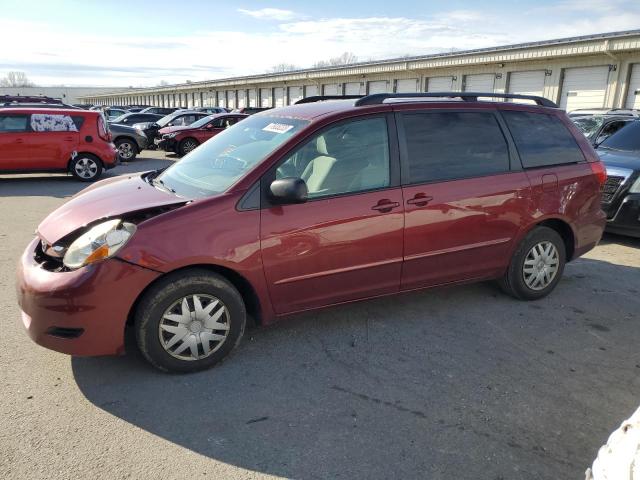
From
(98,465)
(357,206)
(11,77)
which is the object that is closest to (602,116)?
(357,206)

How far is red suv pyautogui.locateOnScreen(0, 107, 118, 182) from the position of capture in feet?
36.5

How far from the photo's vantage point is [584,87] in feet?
64.0

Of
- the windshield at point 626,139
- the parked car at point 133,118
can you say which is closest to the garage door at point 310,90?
the parked car at point 133,118

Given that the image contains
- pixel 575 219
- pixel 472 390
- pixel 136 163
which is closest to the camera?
pixel 472 390

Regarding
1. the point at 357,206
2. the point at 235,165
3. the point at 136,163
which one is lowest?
the point at 136,163

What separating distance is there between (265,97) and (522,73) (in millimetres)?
23946

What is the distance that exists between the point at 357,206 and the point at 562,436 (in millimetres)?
1882

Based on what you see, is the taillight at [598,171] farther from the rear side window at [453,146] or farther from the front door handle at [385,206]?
the front door handle at [385,206]

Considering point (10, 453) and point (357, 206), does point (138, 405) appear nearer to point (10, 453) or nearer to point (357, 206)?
point (10, 453)

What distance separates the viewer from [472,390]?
3170 mm

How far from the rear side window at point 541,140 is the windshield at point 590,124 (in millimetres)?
4608

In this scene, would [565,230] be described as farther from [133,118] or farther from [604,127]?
[133,118]

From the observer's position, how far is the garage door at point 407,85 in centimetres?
2697

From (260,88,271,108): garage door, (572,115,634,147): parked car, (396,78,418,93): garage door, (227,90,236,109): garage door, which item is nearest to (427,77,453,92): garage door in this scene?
(396,78,418,93): garage door
